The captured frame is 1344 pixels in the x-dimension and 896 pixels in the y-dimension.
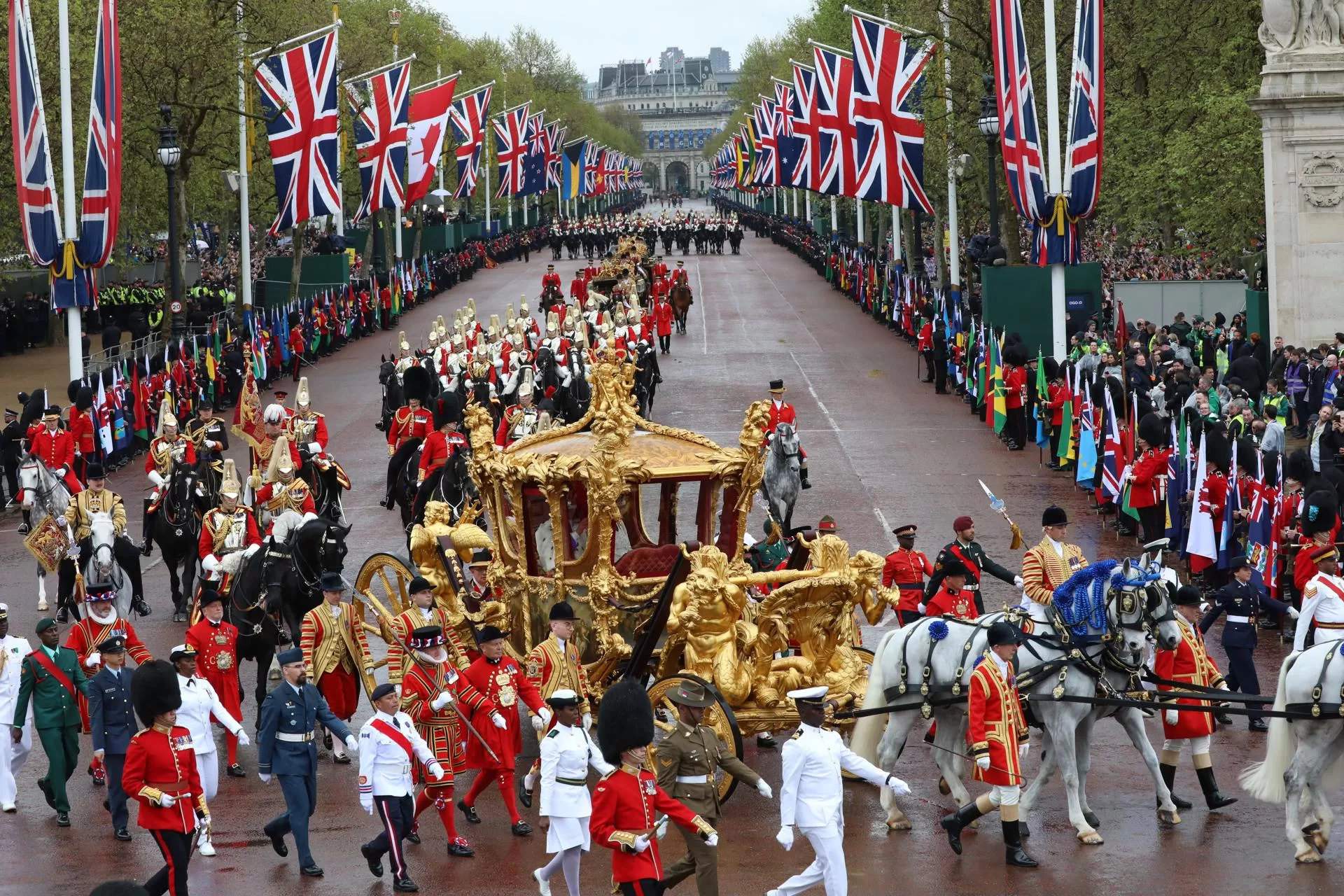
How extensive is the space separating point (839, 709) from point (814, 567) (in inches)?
37.0

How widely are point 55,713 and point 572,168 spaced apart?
74.9 meters

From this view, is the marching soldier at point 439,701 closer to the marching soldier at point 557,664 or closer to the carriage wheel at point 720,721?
the marching soldier at point 557,664

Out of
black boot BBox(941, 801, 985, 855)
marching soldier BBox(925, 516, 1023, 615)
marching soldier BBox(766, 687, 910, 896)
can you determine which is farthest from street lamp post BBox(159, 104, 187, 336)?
marching soldier BBox(766, 687, 910, 896)

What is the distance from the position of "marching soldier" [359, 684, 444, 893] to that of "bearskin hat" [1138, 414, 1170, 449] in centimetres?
1132

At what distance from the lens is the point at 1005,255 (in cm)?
3616

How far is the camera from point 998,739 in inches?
408

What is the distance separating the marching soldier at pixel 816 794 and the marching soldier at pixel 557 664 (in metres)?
2.36

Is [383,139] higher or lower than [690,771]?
higher

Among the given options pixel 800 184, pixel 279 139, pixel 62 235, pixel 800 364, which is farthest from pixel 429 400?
pixel 800 184

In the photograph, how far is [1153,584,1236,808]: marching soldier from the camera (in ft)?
36.8

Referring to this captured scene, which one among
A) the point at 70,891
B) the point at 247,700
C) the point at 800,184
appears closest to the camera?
the point at 70,891

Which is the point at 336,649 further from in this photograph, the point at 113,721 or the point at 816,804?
the point at 816,804

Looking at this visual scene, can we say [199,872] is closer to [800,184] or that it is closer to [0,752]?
[0,752]

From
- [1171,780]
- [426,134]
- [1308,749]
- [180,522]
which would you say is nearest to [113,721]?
[1171,780]
